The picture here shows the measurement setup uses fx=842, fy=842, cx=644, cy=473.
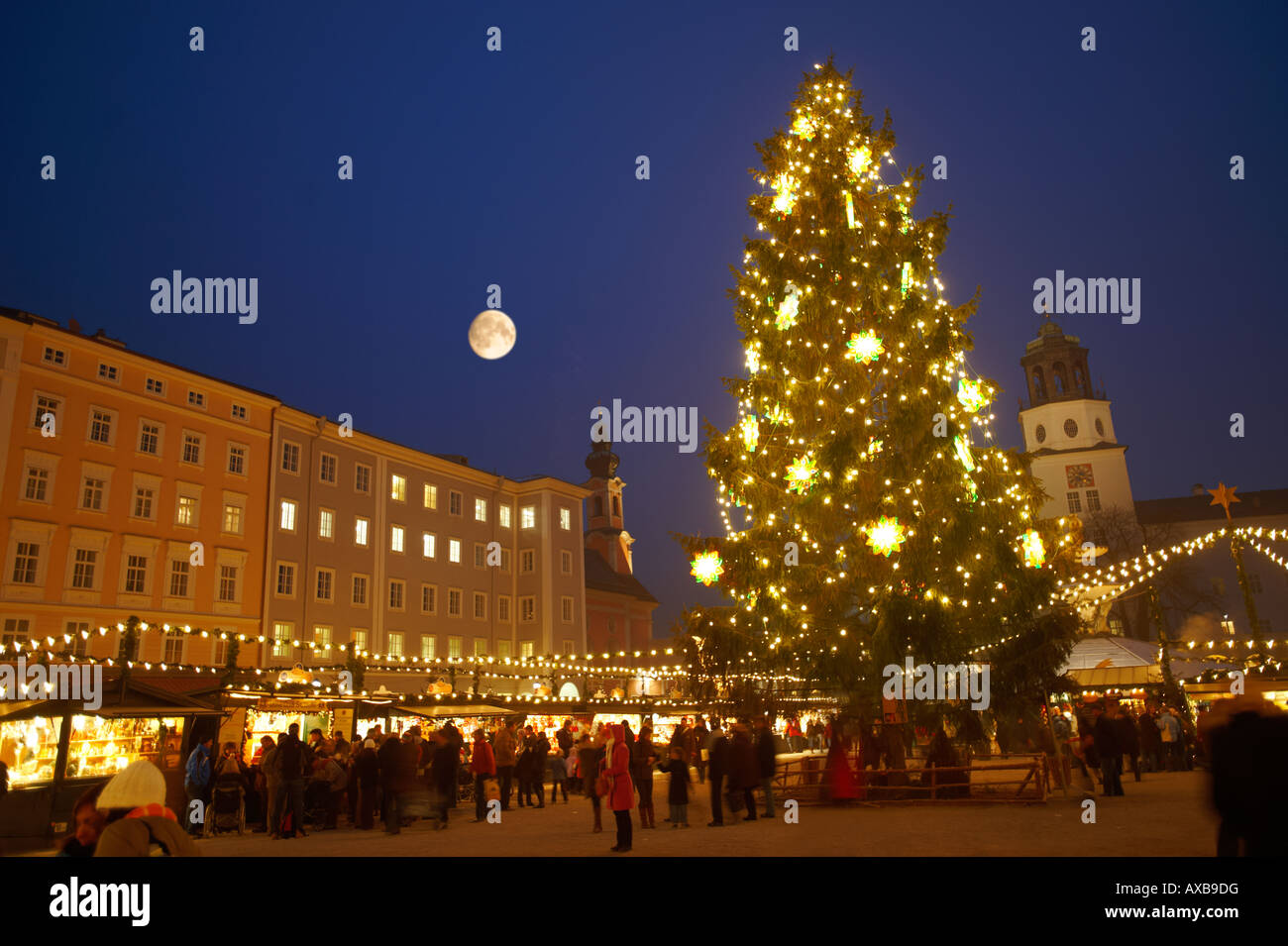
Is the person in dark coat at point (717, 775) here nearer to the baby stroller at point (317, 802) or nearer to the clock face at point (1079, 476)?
the baby stroller at point (317, 802)

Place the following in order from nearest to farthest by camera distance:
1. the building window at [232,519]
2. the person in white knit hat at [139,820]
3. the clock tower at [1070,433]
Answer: the person in white knit hat at [139,820]
the building window at [232,519]
the clock tower at [1070,433]

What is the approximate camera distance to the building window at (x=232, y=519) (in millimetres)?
37647

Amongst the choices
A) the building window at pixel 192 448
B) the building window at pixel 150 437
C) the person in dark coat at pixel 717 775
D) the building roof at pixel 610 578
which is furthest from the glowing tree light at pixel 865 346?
the building roof at pixel 610 578

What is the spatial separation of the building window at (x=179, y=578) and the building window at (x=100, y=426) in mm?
5698

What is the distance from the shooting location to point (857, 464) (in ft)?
54.9

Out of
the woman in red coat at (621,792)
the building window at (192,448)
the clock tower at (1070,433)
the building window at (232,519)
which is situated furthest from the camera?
the clock tower at (1070,433)

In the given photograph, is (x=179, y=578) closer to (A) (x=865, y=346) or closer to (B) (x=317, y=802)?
(B) (x=317, y=802)

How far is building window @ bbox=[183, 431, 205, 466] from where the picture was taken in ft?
121

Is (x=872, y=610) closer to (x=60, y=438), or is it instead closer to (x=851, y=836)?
(x=851, y=836)

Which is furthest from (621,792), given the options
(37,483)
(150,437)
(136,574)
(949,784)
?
(150,437)

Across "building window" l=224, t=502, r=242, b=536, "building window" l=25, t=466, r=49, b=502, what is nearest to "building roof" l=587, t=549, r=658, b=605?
"building window" l=224, t=502, r=242, b=536

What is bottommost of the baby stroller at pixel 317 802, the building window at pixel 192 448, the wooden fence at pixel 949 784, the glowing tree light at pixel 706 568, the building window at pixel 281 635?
the baby stroller at pixel 317 802

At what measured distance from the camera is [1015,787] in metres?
16.5

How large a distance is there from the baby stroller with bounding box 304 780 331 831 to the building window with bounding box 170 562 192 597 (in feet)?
73.0
